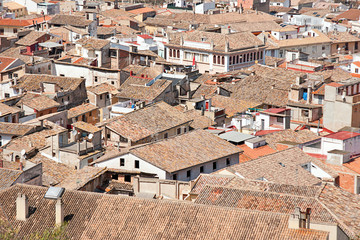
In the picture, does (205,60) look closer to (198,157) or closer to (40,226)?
(198,157)

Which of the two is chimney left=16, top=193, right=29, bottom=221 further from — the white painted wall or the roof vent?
the white painted wall

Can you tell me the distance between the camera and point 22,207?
111 feet

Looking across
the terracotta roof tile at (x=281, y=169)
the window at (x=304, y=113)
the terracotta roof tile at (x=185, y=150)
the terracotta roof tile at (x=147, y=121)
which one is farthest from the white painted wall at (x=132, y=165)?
the window at (x=304, y=113)

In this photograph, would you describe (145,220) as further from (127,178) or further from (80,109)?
(80,109)

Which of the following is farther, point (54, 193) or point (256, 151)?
point (256, 151)

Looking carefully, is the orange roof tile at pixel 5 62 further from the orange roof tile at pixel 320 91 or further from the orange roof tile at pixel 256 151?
the orange roof tile at pixel 256 151

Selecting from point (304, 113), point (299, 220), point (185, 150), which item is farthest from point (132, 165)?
point (304, 113)

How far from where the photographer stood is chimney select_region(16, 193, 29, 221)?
3378 centimetres

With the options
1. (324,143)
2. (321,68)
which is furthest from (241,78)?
(324,143)

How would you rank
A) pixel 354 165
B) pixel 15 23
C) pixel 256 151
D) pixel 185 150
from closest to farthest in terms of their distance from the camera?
pixel 185 150
pixel 354 165
pixel 256 151
pixel 15 23

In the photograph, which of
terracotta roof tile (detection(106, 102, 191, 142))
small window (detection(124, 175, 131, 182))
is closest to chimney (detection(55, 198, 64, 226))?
small window (detection(124, 175, 131, 182))

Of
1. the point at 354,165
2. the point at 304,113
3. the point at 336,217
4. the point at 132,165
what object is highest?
the point at 336,217

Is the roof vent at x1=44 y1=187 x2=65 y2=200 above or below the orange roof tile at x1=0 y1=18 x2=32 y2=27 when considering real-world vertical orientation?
above

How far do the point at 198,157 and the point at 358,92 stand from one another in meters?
22.0
